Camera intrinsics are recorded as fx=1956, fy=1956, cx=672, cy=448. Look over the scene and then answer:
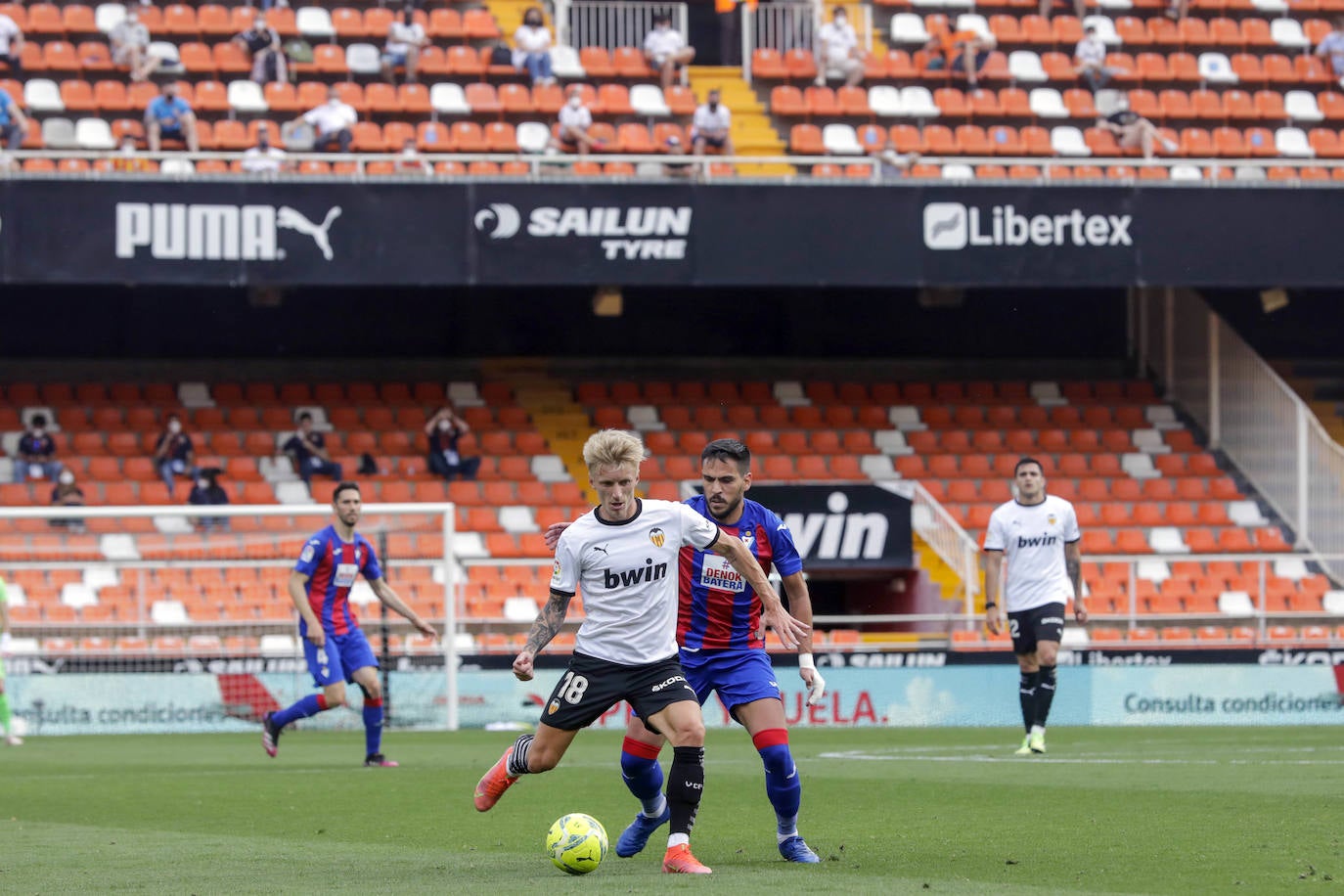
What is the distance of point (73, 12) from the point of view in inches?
1048

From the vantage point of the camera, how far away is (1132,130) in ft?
89.4

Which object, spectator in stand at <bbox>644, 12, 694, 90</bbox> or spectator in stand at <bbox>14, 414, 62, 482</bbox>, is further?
spectator in stand at <bbox>644, 12, 694, 90</bbox>

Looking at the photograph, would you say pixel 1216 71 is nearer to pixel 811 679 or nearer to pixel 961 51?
pixel 961 51

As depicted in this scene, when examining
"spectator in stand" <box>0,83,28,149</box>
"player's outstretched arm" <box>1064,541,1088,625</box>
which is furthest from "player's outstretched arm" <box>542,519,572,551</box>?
"spectator in stand" <box>0,83,28,149</box>

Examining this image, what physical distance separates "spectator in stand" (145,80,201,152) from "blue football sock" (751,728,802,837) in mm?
17914

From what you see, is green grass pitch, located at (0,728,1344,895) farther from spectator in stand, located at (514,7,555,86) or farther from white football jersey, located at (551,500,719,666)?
spectator in stand, located at (514,7,555,86)

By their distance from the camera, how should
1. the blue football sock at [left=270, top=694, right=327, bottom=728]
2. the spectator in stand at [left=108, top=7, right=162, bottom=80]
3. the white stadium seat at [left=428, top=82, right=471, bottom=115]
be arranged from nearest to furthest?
the blue football sock at [left=270, top=694, right=327, bottom=728], the spectator in stand at [left=108, top=7, right=162, bottom=80], the white stadium seat at [left=428, top=82, right=471, bottom=115]

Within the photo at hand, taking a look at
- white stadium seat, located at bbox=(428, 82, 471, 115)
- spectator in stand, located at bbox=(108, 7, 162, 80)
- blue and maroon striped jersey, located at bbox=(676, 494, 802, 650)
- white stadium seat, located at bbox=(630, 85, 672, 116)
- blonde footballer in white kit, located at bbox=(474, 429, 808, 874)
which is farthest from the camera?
white stadium seat, located at bbox=(630, 85, 672, 116)

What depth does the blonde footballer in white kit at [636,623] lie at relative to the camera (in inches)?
299

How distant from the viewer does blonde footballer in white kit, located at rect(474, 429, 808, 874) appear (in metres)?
7.59

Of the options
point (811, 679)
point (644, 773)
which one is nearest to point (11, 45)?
point (644, 773)

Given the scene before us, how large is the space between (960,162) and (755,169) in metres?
2.85

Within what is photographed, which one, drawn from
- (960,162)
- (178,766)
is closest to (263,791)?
(178,766)

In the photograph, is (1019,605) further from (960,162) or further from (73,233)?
(73,233)
